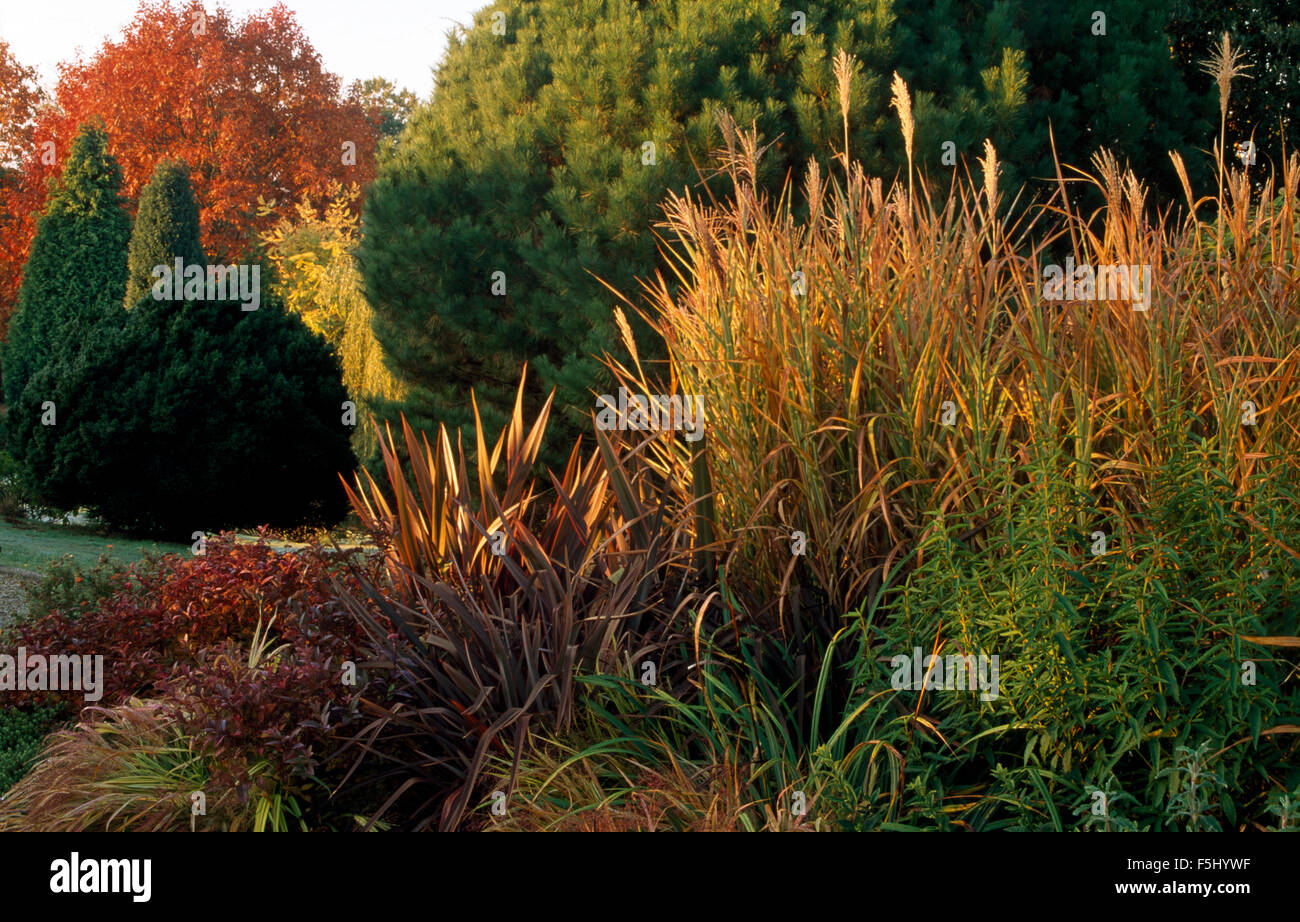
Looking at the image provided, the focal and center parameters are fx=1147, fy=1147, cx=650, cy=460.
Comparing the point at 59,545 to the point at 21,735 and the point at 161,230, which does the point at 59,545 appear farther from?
Result: the point at 161,230

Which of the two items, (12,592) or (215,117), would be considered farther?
(215,117)

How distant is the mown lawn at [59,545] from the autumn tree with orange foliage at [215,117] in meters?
13.8

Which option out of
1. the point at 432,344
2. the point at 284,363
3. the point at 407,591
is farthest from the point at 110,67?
the point at 407,591

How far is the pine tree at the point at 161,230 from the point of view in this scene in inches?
626

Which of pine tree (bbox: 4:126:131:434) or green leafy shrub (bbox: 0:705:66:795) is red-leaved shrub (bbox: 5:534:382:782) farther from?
pine tree (bbox: 4:126:131:434)

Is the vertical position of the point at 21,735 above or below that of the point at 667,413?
below

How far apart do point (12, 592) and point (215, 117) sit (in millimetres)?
20311

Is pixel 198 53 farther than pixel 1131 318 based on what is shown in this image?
Yes

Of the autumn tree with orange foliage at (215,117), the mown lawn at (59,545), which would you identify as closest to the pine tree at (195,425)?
the mown lawn at (59,545)

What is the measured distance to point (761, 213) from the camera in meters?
4.38

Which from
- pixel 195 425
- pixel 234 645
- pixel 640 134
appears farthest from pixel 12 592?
pixel 640 134

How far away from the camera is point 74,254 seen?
16.9m
